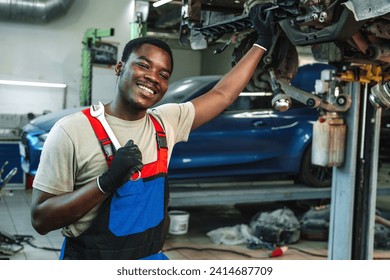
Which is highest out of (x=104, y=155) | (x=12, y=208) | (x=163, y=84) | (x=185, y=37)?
(x=185, y=37)

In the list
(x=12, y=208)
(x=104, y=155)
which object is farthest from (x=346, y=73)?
(x=12, y=208)

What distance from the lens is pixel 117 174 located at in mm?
1171

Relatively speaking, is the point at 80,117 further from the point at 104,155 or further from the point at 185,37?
the point at 185,37

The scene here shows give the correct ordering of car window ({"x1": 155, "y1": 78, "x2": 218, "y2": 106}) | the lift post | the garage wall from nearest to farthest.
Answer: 1. the garage wall
2. the lift post
3. car window ({"x1": 155, "y1": 78, "x2": 218, "y2": 106})

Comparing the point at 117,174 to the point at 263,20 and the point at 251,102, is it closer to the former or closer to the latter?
the point at 263,20

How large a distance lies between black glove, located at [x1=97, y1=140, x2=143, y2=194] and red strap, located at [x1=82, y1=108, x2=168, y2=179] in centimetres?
7

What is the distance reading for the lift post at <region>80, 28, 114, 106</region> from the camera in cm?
210

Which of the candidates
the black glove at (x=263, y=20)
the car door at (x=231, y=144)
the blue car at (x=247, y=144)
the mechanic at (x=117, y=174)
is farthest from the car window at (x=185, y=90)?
the mechanic at (x=117, y=174)

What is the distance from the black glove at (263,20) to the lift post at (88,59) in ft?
2.35

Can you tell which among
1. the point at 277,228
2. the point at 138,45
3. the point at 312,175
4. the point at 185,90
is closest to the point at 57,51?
the point at 138,45

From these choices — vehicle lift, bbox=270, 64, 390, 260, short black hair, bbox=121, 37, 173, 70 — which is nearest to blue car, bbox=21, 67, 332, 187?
vehicle lift, bbox=270, 64, 390, 260

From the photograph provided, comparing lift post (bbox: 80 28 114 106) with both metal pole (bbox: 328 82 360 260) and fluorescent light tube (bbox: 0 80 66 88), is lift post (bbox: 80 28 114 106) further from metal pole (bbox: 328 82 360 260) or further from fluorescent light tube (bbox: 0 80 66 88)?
metal pole (bbox: 328 82 360 260)

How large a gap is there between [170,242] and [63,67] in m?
1.79

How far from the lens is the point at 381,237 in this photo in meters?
3.59
